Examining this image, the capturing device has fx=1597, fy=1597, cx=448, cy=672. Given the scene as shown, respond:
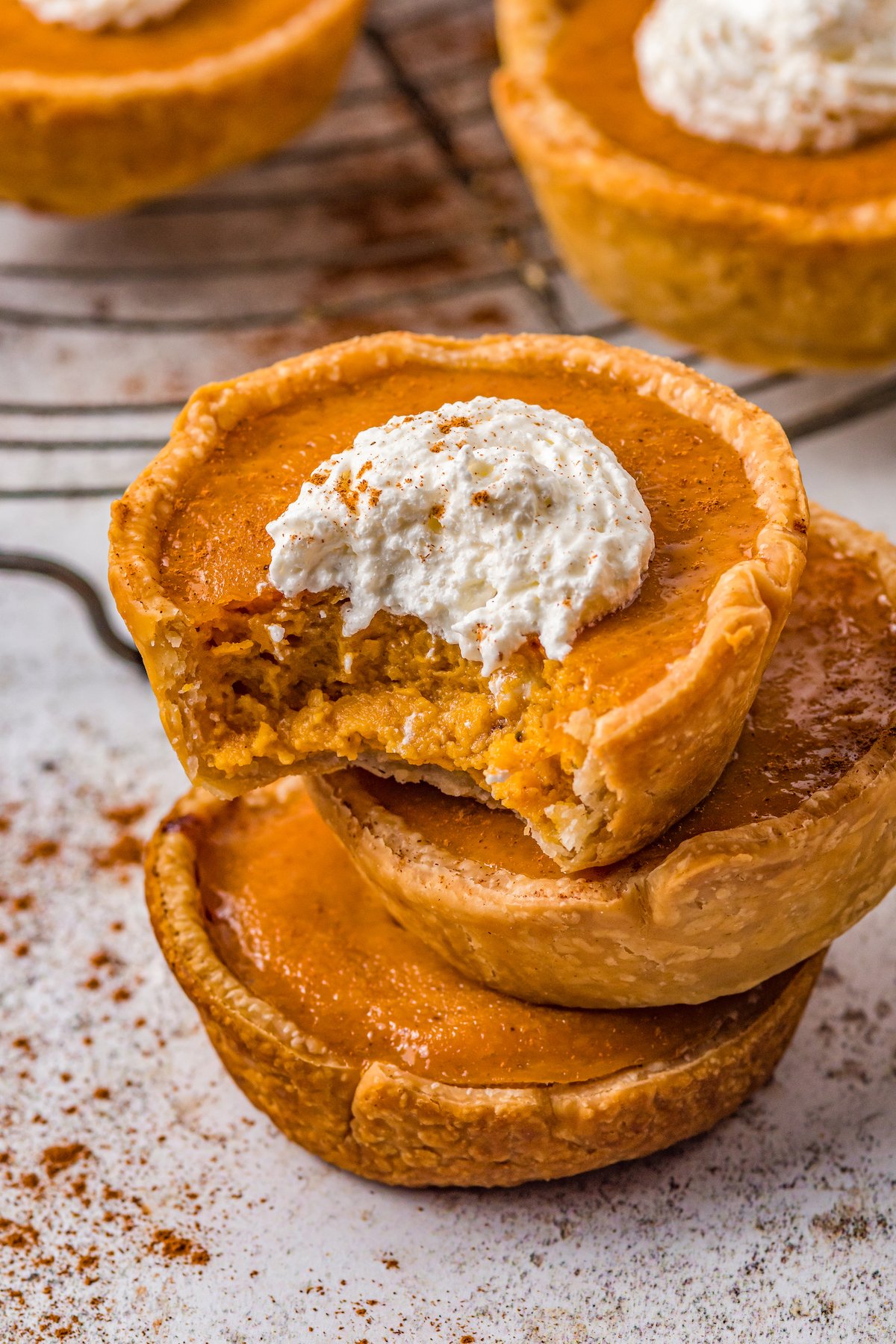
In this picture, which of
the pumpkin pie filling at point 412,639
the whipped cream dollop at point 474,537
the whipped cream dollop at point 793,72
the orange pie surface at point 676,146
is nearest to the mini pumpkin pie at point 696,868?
the pumpkin pie filling at point 412,639

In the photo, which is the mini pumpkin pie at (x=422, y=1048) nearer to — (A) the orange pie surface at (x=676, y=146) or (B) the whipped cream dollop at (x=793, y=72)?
(A) the orange pie surface at (x=676, y=146)

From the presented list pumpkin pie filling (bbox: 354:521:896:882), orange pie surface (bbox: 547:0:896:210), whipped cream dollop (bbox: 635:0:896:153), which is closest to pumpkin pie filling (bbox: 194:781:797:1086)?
pumpkin pie filling (bbox: 354:521:896:882)

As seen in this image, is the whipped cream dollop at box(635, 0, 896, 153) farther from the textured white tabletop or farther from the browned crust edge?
the textured white tabletop

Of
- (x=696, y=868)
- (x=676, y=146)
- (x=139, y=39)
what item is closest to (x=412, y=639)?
(x=696, y=868)

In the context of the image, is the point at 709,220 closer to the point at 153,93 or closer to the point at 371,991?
the point at 153,93

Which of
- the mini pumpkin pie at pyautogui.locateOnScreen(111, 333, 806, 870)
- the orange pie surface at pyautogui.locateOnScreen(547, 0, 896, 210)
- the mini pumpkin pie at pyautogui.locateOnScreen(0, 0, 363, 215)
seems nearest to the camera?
the mini pumpkin pie at pyautogui.locateOnScreen(111, 333, 806, 870)

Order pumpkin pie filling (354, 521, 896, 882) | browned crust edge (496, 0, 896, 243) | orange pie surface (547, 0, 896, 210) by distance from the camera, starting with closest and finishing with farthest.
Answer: pumpkin pie filling (354, 521, 896, 882) → browned crust edge (496, 0, 896, 243) → orange pie surface (547, 0, 896, 210)
